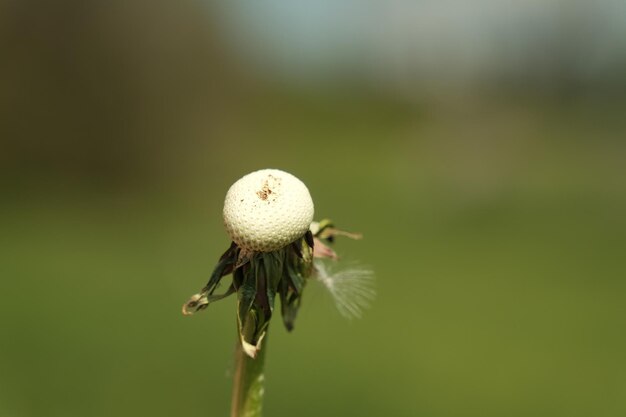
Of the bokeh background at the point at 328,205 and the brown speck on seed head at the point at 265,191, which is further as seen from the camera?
the bokeh background at the point at 328,205

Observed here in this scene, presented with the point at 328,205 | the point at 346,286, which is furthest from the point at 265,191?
the point at 328,205

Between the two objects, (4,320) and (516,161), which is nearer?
(4,320)

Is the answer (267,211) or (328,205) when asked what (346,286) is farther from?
(328,205)

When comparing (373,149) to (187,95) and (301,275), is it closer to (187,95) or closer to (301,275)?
(187,95)

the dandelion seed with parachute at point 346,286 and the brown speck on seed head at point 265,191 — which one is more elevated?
the brown speck on seed head at point 265,191

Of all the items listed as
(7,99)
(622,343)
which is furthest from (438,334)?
(7,99)

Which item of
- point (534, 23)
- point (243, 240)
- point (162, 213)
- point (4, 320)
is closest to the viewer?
point (243, 240)
